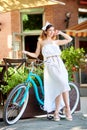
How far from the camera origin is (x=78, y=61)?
353 inches

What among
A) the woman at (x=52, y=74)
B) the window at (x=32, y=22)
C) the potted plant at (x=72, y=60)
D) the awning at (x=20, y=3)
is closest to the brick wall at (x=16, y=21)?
the window at (x=32, y=22)

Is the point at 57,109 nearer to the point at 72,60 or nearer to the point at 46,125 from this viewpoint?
the point at 46,125

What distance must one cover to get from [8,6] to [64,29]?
6431mm

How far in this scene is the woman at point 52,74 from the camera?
24.1 feet

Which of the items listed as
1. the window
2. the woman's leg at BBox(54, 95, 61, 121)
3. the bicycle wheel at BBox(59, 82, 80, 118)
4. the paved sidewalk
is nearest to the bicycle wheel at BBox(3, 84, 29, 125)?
the paved sidewalk

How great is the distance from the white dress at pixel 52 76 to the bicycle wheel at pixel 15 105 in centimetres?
41

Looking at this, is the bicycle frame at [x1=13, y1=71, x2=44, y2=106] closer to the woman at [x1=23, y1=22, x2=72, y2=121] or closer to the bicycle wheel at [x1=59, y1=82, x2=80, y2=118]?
the woman at [x1=23, y1=22, x2=72, y2=121]

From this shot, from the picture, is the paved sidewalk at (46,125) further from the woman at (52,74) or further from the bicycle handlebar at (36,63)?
the bicycle handlebar at (36,63)

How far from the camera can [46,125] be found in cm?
710

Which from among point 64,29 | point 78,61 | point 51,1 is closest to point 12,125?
point 78,61

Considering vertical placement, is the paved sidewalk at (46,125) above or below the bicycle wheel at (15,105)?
below

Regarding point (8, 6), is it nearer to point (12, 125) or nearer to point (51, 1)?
point (51, 1)

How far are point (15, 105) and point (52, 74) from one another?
87 centimetres

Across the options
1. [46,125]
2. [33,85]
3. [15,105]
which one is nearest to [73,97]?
[33,85]
